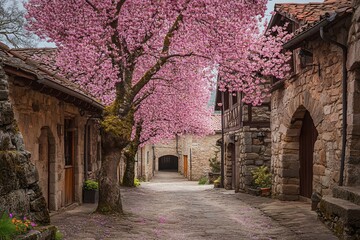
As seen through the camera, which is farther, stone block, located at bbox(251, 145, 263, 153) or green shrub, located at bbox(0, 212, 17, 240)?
stone block, located at bbox(251, 145, 263, 153)

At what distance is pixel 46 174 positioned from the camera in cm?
980

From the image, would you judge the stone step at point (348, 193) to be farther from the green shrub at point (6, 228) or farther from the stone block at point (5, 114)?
the stone block at point (5, 114)

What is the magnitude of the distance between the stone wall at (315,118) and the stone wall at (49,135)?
221 inches

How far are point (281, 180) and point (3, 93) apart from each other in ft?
28.8

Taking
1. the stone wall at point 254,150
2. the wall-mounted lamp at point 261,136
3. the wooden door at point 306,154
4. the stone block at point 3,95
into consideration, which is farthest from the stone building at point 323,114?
the stone block at point 3,95

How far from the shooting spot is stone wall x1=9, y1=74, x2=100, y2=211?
824 cm

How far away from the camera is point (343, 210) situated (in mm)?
6105

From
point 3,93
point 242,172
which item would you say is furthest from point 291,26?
point 3,93

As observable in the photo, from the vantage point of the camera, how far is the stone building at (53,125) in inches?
287

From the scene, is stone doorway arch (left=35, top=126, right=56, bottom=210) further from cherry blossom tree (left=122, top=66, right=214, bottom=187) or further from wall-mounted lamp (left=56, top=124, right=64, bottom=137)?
cherry blossom tree (left=122, top=66, right=214, bottom=187)

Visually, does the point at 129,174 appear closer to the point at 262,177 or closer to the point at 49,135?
the point at 262,177

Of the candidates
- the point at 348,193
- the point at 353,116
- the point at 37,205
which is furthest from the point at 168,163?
the point at 37,205

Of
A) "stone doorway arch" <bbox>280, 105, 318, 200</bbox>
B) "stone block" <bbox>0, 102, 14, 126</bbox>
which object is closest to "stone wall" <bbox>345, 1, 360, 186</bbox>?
"stone doorway arch" <bbox>280, 105, 318, 200</bbox>

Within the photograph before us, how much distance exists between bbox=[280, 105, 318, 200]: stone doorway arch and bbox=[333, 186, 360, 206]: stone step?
4101 mm
